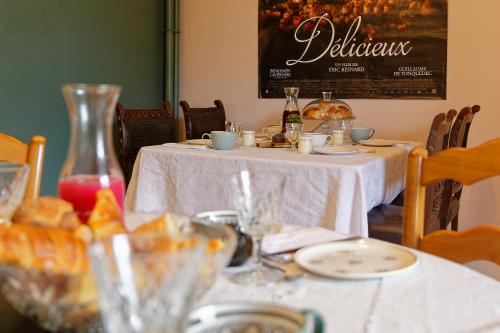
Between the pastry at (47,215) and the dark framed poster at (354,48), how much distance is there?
3.05 m

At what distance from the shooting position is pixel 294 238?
1.02m

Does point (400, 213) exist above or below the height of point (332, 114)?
below

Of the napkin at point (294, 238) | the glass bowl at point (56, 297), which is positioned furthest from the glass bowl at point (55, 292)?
the napkin at point (294, 238)

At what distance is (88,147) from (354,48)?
305cm

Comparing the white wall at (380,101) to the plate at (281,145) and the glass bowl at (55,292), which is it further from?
the glass bowl at (55,292)

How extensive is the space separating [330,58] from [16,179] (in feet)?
10.1

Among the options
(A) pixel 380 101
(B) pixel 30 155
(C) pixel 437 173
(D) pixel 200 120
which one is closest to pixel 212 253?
(C) pixel 437 173

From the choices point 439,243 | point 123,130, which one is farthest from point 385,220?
point 123,130

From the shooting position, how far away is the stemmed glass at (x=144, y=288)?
446 millimetres

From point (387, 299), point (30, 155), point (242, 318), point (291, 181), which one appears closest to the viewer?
point (242, 318)

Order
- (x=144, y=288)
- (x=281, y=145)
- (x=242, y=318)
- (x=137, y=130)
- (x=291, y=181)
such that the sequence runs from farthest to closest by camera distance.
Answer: (x=137, y=130) → (x=281, y=145) → (x=291, y=181) → (x=242, y=318) → (x=144, y=288)

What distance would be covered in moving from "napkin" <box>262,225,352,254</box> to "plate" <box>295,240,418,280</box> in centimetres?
5

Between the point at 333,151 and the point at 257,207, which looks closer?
the point at 257,207

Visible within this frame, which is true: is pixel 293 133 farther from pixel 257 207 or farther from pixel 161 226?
pixel 161 226
